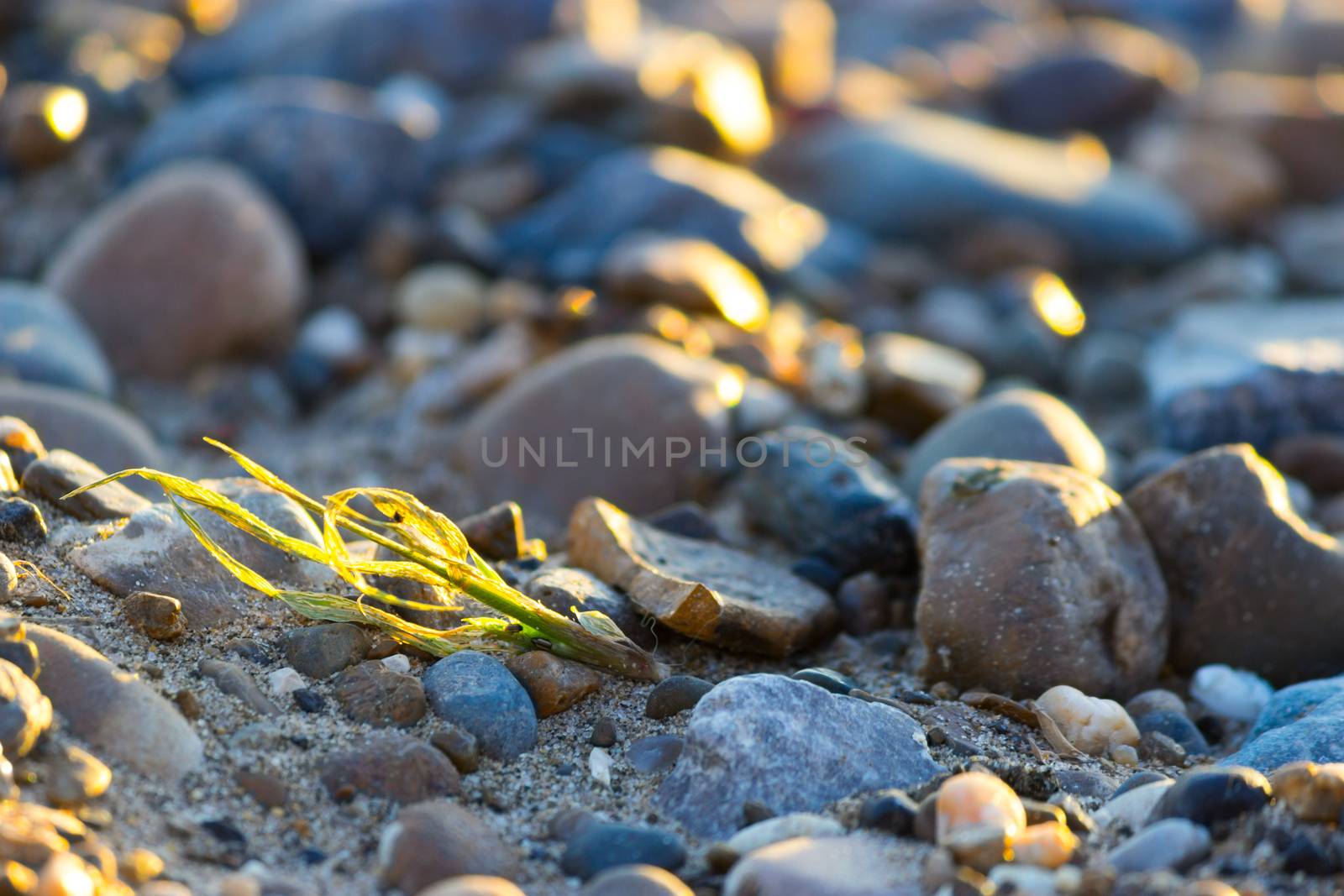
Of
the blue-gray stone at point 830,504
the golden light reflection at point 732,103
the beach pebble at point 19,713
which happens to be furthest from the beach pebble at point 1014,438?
the golden light reflection at point 732,103

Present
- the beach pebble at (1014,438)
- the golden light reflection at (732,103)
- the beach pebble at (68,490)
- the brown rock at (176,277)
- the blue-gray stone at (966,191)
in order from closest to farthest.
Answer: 1. the beach pebble at (68,490)
2. the beach pebble at (1014,438)
3. the brown rock at (176,277)
4. the blue-gray stone at (966,191)
5. the golden light reflection at (732,103)

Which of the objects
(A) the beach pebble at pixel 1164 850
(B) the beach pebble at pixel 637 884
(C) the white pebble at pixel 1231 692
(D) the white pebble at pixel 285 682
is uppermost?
(D) the white pebble at pixel 285 682

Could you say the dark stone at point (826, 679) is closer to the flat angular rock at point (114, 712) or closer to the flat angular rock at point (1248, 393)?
the flat angular rock at point (114, 712)

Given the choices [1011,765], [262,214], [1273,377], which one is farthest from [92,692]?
[1273,377]

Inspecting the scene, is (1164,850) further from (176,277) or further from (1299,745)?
(176,277)

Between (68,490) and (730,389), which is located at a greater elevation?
(68,490)

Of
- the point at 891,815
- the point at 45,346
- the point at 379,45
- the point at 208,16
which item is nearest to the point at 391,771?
the point at 891,815

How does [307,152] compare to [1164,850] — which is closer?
[1164,850]
